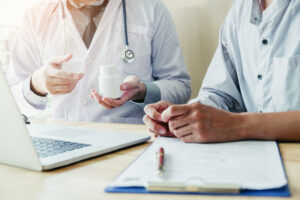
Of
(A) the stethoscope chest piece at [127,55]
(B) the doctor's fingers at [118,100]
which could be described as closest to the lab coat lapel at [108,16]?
(A) the stethoscope chest piece at [127,55]

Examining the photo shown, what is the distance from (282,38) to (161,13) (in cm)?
61

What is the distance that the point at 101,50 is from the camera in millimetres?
Answer: 1330

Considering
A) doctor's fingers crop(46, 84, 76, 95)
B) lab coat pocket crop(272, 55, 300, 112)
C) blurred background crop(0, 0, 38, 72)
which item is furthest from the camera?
blurred background crop(0, 0, 38, 72)

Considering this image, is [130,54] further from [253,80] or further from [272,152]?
[272,152]

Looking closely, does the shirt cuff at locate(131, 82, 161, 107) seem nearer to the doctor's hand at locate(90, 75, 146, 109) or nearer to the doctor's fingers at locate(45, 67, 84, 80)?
the doctor's hand at locate(90, 75, 146, 109)

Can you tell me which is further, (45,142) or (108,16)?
(108,16)

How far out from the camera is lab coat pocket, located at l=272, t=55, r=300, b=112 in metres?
0.91

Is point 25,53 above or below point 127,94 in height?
above

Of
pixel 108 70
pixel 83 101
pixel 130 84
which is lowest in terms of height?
pixel 83 101

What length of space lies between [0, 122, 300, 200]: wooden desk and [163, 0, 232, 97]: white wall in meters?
0.96

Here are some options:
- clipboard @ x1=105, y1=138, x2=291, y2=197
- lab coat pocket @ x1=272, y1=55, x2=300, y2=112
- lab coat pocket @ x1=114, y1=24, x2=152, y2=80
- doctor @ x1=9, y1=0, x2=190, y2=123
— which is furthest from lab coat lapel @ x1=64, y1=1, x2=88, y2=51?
clipboard @ x1=105, y1=138, x2=291, y2=197

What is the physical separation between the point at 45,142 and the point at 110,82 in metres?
0.25

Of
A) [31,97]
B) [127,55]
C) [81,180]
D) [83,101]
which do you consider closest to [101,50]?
[127,55]

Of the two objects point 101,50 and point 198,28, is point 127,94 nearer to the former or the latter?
point 101,50
